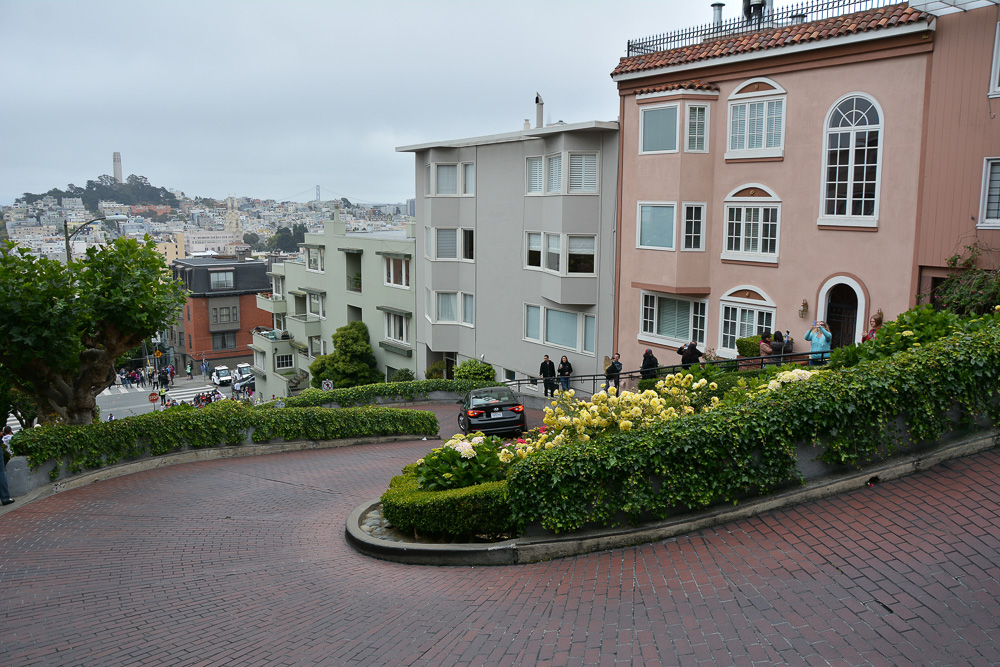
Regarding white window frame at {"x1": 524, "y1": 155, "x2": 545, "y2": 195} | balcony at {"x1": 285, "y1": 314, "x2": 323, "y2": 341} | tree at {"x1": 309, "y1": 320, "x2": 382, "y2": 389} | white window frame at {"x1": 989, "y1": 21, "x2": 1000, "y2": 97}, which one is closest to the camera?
white window frame at {"x1": 989, "y1": 21, "x2": 1000, "y2": 97}

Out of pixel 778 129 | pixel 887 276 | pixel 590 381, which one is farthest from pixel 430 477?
pixel 590 381

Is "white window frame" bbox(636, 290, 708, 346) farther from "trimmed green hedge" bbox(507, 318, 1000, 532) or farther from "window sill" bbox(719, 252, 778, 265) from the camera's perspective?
"trimmed green hedge" bbox(507, 318, 1000, 532)

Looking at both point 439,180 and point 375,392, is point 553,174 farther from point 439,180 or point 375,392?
point 375,392

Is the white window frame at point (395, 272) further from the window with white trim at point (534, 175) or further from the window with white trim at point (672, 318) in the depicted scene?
the window with white trim at point (672, 318)

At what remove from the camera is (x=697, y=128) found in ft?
75.0

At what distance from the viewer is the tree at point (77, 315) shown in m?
15.1

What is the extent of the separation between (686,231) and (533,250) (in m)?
8.21

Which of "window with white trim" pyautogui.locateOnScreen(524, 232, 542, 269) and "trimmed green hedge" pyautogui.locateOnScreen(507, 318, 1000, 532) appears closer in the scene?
"trimmed green hedge" pyautogui.locateOnScreen(507, 318, 1000, 532)

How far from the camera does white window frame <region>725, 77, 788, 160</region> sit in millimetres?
21016

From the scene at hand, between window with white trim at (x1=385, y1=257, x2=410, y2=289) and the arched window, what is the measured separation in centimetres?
2288

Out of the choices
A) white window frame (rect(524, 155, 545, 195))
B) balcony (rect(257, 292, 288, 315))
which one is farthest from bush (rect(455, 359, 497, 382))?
balcony (rect(257, 292, 288, 315))

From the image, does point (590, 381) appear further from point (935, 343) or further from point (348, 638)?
point (348, 638)

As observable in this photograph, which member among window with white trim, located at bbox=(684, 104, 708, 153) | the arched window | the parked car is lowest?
the parked car

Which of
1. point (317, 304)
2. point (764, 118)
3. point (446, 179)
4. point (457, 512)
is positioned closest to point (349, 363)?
point (317, 304)
